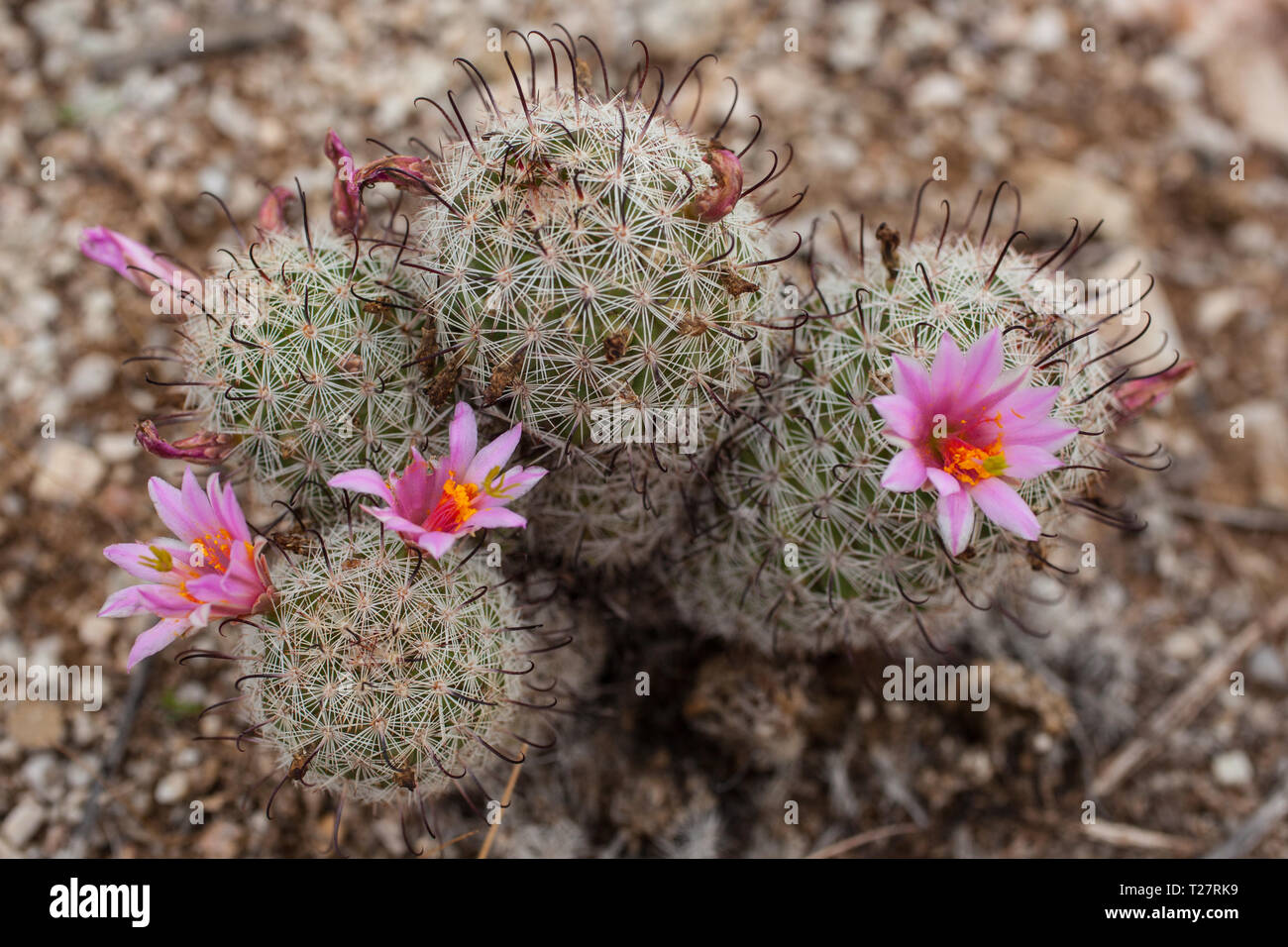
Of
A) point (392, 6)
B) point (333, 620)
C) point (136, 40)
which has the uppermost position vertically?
point (392, 6)

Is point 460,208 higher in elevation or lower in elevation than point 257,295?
higher

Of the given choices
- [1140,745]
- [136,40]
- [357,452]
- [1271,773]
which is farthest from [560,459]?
[136,40]

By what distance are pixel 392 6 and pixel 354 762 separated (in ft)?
12.7

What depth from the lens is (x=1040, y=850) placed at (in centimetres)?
359

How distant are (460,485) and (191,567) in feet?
2.44

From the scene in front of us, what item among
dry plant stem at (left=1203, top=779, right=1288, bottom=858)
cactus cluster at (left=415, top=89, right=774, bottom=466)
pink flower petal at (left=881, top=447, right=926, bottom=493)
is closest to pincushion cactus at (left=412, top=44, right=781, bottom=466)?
cactus cluster at (left=415, top=89, right=774, bottom=466)

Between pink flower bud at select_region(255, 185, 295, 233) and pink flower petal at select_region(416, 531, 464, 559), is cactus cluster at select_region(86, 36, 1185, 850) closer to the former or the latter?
pink flower petal at select_region(416, 531, 464, 559)

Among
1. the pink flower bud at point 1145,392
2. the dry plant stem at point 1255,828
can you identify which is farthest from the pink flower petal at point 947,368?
the dry plant stem at point 1255,828

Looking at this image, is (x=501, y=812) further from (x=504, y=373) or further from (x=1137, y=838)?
(x=1137, y=838)

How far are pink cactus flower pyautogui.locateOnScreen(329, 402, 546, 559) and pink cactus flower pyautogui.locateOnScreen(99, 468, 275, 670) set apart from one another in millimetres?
330

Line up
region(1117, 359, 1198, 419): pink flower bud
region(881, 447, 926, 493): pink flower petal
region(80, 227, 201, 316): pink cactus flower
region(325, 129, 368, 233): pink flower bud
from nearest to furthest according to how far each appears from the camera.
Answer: region(881, 447, 926, 493): pink flower petal, region(325, 129, 368, 233): pink flower bud, region(80, 227, 201, 316): pink cactus flower, region(1117, 359, 1198, 419): pink flower bud

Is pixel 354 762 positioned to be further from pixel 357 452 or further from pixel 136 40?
pixel 136 40

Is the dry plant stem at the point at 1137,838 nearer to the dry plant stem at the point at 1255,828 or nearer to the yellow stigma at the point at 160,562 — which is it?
the dry plant stem at the point at 1255,828

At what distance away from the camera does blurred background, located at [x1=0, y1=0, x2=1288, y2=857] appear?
3465 mm
